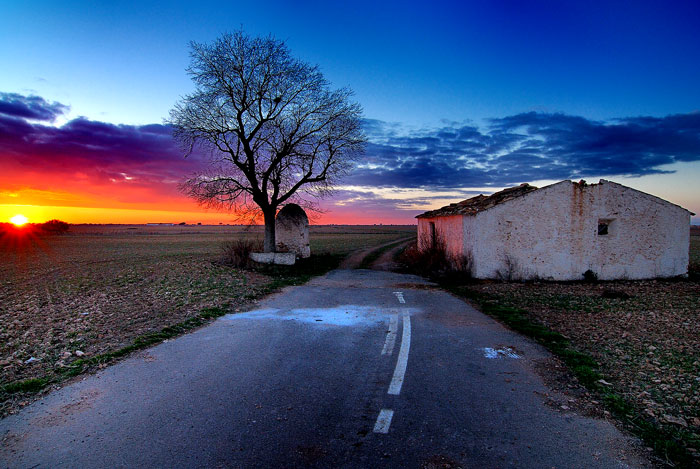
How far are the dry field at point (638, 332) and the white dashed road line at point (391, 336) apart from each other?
3238 millimetres

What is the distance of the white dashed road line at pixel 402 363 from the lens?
4.98 metres

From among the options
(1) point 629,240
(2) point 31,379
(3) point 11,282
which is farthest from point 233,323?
(1) point 629,240

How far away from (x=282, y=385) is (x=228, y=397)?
702 millimetres

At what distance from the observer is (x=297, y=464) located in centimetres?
333

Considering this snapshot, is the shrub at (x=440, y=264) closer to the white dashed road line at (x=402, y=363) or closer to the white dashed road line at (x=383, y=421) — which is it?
the white dashed road line at (x=402, y=363)

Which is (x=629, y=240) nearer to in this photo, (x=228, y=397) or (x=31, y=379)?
Answer: (x=228, y=397)

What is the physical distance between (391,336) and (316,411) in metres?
3.42

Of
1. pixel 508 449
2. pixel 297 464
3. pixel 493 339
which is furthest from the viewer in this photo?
pixel 493 339

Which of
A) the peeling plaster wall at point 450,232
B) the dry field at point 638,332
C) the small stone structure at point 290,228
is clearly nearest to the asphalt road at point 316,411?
the dry field at point 638,332

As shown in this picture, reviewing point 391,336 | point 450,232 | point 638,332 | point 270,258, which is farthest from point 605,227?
point 270,258

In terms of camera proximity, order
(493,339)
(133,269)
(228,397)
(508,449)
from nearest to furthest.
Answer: (508,449) → (228,397) → (493,339) → (133,269)

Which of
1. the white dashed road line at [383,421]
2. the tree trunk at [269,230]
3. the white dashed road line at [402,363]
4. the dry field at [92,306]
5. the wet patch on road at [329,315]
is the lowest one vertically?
the dry field at [92,306]

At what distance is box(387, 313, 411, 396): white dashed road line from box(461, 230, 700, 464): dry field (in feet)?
9.32

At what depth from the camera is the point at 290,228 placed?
82.1ft
